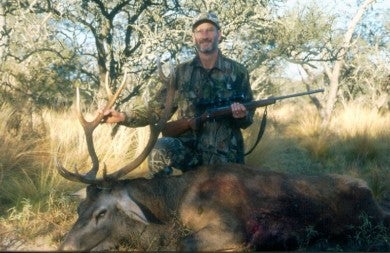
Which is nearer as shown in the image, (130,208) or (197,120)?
(130,208)

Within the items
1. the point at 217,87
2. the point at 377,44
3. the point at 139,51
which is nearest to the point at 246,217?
the point at 217,87

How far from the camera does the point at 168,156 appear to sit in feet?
17.9

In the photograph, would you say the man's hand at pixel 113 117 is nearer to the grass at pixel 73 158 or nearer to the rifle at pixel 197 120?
the rifle at pixel 197 120

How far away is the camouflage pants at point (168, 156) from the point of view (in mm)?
5438

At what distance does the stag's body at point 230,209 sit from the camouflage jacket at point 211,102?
961 millimetres

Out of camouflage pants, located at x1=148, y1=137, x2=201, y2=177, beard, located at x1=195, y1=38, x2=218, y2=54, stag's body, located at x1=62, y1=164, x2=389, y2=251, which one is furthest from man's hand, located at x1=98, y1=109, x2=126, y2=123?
beard, located at x1=195, y1=38, x2=218, y2=54

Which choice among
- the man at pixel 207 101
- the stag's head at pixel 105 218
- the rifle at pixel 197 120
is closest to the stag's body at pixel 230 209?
the stag's head at pixel 105 218

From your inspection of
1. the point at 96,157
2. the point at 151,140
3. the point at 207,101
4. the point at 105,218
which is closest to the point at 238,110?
the point at 207,101

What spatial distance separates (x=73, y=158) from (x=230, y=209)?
119 inches

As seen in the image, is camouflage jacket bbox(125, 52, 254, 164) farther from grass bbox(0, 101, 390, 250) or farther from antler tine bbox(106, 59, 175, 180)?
grass bbox(0, 101, 390, 250)

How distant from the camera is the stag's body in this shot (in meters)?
4.12

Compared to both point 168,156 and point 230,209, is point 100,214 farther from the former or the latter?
point 168,156

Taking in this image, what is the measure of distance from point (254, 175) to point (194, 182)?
0.53m

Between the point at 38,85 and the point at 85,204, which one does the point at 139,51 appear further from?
the point at 85,204
